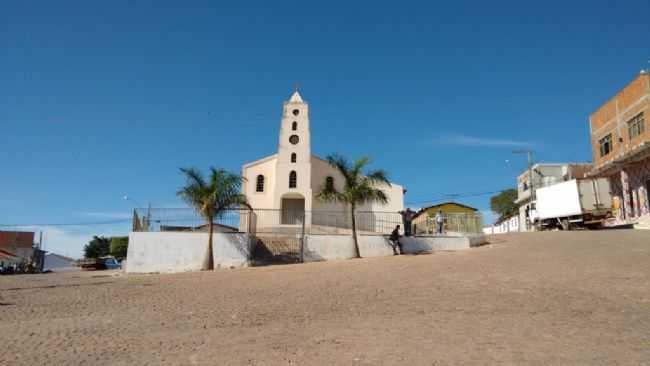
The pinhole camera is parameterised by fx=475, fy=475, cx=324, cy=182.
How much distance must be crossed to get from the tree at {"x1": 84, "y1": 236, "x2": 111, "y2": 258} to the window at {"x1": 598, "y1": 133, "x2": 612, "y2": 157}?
74.4 meters

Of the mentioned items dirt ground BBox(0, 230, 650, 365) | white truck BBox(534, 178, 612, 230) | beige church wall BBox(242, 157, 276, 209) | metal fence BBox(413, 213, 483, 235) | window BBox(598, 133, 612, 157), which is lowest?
dirt ground BBox(0, 230, 650, 365)

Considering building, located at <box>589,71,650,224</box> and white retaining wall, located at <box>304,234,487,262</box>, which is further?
building, located at <box>589,71,650,224</box>

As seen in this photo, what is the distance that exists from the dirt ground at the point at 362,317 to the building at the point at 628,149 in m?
14.3

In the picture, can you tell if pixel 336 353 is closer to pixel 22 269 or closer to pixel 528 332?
pixel 528 332

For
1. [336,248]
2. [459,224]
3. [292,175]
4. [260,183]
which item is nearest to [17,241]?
[260,183]

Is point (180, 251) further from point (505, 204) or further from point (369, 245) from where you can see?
point (505, 204)

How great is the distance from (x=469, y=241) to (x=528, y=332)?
14.7 metres

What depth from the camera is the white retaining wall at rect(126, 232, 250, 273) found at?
20.0m

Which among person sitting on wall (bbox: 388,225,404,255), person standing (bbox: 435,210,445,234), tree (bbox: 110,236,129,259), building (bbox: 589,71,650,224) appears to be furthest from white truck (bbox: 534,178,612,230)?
tree (bbox: 110,236,129,259)

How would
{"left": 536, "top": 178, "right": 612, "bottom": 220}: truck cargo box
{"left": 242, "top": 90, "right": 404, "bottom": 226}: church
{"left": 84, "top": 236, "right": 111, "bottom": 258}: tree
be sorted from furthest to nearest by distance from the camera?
1. {"left": 84, "top": 236, "right": 111, "bottom": 258}: tree
2. {"left": 242, "top": 90, "right": 404, "bottom": 226}: church
3. {"left": 536, "top": 178, "right": 612, "bottom": 220}: truck cargo box

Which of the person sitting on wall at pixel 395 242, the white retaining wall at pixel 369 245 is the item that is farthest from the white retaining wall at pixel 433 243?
the person sitting on wall at pixel 395 242

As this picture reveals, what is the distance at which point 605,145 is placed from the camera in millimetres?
32750

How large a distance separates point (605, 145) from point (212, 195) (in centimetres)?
2741

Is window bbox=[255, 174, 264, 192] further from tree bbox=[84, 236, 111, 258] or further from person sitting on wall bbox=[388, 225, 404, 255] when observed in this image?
tree bbox=[84, 236, 111, 258]
